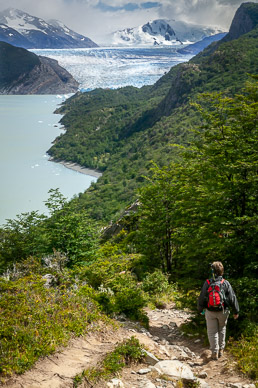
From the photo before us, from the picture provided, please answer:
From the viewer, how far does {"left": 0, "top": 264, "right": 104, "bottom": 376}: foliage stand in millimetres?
4375

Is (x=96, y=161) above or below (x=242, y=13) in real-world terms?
below

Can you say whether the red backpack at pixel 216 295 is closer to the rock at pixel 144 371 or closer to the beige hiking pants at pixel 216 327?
the beige hiking pants at pixel 216 327

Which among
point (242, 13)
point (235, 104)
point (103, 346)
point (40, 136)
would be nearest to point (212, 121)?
point (235, 104)

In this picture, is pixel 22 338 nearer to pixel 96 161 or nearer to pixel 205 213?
pixel 205 213

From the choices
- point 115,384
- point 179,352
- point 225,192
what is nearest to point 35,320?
point 115,384

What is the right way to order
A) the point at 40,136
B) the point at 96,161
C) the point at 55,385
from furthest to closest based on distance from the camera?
1. the point at 40,136
2. the point at 96,161
3. the point at 55,385

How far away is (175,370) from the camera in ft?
15.0

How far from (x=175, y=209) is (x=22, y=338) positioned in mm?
7856

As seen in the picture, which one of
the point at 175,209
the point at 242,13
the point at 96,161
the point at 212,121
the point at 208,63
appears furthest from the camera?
the point at 242,13

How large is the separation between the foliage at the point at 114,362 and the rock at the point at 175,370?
34 cm

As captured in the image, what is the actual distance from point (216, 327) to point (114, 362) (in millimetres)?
1846

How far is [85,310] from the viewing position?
581cm

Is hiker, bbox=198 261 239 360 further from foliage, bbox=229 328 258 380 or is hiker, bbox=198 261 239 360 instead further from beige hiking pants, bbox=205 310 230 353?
foliage, bbox=229 328 258 380

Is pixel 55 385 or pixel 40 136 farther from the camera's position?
pixel 40 136
